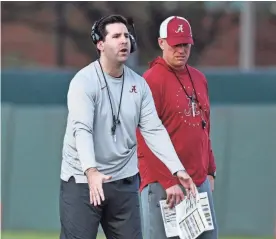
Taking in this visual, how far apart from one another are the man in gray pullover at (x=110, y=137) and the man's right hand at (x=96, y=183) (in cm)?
13

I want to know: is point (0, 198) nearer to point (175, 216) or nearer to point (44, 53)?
point (175, 216)

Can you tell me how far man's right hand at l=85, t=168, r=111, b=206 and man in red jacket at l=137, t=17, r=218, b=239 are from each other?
90cm

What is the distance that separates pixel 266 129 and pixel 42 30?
13.0 metres

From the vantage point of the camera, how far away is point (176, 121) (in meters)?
7.71

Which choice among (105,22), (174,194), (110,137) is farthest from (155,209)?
(105,22)

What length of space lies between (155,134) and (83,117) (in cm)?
60

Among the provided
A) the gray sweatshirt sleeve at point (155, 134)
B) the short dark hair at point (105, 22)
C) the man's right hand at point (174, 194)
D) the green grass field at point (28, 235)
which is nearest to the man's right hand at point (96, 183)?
the gray sweatshirt sleeve at point (155, 134)

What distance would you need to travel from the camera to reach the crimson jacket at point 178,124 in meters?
7.72

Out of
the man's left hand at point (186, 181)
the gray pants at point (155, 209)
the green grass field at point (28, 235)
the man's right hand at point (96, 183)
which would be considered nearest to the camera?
the man's right hand at point (96, 183)

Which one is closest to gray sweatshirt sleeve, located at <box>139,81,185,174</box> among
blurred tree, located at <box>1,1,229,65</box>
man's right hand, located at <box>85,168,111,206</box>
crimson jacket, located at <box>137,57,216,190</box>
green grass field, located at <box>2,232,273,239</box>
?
crimson jacket, located at <box>137,57,216,190</box>

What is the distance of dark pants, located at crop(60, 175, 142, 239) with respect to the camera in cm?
715

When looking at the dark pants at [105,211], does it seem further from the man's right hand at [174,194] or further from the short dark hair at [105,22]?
the short dark hair at [105,22]

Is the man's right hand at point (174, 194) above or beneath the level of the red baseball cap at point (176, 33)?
beneath

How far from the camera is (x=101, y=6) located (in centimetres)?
2445
